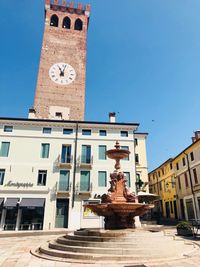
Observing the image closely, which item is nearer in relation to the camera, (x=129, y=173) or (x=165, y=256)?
(x=165, y=256)

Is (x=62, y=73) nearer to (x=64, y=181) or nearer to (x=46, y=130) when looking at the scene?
(x=46, y=130)

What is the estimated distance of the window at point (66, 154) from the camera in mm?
23156

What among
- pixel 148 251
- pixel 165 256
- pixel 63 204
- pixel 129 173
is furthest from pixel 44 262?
pixel 129 173

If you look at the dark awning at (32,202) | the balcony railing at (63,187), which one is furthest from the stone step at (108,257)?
the balcony railing at (63,187)

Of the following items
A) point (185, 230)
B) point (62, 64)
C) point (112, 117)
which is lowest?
point (185, 230)

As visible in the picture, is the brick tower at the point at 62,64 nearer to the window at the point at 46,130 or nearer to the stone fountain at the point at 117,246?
the window at the point at 46,130

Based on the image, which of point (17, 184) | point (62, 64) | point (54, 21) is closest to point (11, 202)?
point (17, 184)

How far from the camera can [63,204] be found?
2170cm

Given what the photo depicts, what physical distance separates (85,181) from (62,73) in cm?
1852

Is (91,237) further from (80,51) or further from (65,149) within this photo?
(80,51)

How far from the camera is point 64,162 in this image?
75.4ft

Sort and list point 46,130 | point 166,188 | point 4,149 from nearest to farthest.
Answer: point 4,149, point 46,130, point 166,188

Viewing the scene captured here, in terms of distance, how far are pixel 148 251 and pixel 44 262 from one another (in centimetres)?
356

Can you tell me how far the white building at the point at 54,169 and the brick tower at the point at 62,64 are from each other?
14.7 ft
